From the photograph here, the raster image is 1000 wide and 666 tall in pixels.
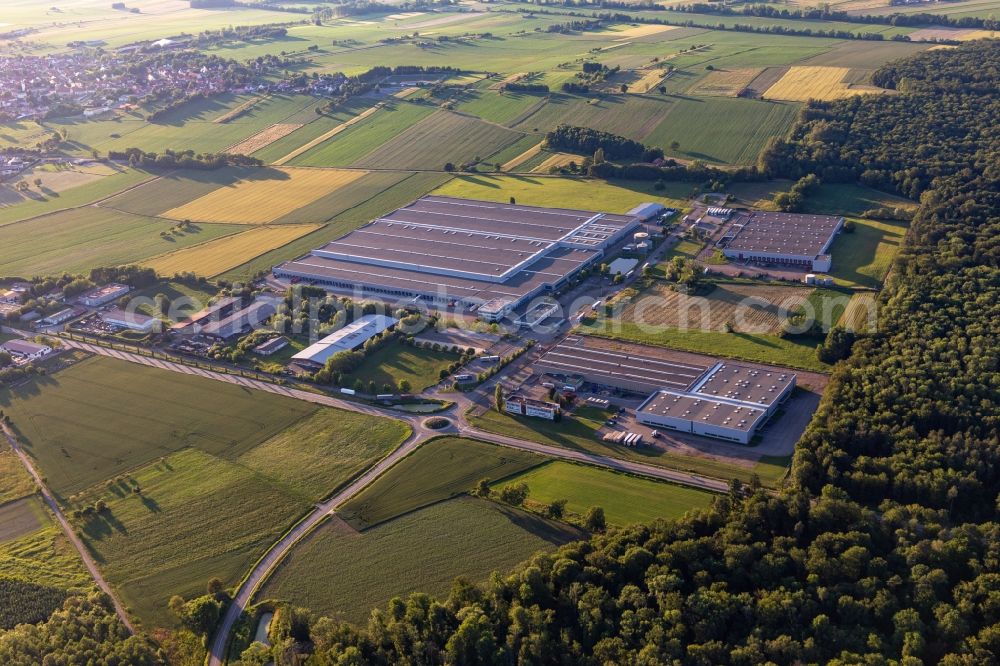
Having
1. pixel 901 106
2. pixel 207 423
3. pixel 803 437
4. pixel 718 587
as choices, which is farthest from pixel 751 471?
pixel 901 106

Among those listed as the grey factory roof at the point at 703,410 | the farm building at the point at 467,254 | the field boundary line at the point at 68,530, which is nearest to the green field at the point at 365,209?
the farm building at the point at 467,254

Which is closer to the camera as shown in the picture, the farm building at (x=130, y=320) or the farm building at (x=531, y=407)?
the farm building at (x=531, y=407)

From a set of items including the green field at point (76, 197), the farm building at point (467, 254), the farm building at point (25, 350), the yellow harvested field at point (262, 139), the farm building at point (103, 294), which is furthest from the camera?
the yellow harvested field at point (262, 139)

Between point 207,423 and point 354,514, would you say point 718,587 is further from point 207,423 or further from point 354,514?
point 207,423

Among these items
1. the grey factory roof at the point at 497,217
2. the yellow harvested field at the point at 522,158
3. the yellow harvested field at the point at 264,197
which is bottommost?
the yellow harvested field at the point at 264,197

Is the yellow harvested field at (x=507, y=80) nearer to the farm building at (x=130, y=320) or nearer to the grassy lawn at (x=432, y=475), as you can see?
the farm building at (x=130, y=320)

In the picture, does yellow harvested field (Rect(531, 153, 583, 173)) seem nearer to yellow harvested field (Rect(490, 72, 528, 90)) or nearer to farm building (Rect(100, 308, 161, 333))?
yellow harvested field (Rect(490, 72, 528, 90))
